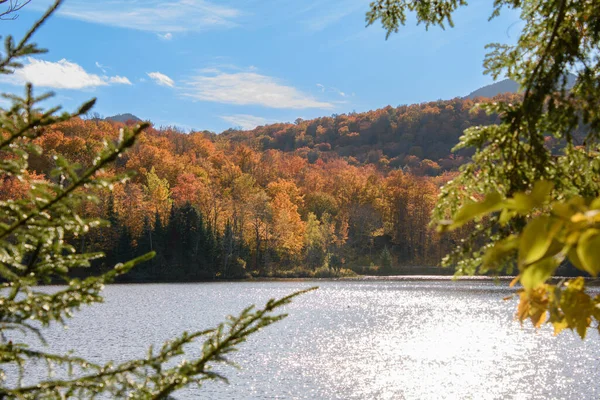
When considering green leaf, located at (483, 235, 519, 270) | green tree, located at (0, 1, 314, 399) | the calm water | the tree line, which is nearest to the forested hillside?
the tree line

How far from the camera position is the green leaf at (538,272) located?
0.70 m

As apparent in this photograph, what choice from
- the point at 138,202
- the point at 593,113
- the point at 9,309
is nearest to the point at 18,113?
the point at 9,309

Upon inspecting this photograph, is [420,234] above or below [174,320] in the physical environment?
above

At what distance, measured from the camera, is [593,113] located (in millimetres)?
3768

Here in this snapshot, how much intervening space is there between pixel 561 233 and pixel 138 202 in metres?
59.9

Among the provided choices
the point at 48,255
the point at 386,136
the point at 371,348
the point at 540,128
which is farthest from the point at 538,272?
the point at 386,136

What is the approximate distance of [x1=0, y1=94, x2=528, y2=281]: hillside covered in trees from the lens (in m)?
57.3

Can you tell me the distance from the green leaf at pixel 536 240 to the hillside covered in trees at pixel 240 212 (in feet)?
129

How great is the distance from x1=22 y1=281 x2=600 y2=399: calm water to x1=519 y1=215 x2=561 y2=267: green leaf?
50.4 feet

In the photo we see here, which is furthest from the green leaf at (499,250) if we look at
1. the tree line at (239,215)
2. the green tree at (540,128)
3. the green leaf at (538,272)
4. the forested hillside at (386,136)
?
the forested hillside at (386,136)

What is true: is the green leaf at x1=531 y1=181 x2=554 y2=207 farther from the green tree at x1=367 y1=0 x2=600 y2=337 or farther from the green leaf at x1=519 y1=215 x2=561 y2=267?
the green tree at x1=367 y1=0 x2=600 y2=337

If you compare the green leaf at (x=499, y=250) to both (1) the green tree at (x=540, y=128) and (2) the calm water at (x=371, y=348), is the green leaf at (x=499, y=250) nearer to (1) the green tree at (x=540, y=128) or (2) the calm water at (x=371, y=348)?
(1) the green tree at (x=540, y=128)

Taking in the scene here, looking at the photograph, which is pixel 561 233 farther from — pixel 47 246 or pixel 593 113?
pixel 593 113

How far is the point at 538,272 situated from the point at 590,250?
7 centimetres
